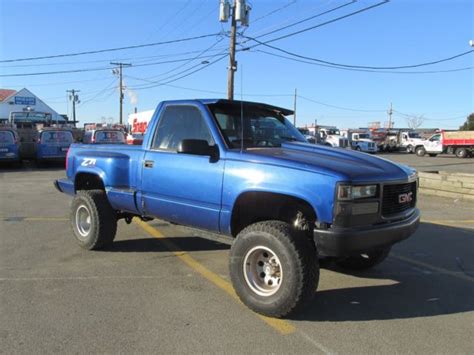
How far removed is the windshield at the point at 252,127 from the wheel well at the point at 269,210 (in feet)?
2.10

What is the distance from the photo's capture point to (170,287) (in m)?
5.46

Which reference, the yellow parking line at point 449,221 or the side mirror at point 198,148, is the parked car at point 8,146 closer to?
the yellow parking line at point 449,221

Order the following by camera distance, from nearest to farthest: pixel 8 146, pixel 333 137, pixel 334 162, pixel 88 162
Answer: pixel 334 162, pixel 88 162, pixel 8 146, pixel 333 137

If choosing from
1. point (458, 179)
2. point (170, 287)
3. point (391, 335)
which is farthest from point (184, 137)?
point (458, 179)

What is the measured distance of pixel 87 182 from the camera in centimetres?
754

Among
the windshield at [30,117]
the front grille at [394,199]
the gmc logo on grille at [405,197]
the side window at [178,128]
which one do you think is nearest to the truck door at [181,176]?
the side window at [178,128]

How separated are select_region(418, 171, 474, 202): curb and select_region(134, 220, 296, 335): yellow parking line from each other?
332 inches

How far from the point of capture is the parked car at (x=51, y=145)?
21.7 m

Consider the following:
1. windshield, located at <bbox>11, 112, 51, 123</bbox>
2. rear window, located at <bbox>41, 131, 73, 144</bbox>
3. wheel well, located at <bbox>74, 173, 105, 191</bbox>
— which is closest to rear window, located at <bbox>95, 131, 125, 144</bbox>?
rear window, located at <bbox>41, 131, 73, 144</bbox>

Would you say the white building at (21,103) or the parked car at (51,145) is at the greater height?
the white building at (21,103)

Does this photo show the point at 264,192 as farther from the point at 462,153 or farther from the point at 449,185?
the point at 462,153

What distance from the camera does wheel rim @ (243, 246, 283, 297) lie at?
473 cm

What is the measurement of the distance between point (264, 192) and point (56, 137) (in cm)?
1928

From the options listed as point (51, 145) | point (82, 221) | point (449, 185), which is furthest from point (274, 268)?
point (51, 145)
